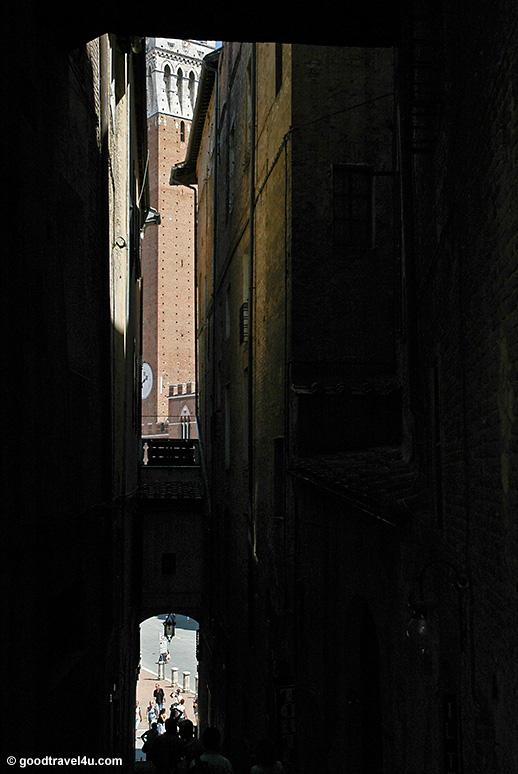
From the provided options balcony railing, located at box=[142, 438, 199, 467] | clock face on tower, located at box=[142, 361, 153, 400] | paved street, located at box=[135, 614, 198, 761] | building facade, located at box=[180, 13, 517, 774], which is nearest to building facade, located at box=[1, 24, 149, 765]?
building facade, located at box=[180, 13, 517, 774]

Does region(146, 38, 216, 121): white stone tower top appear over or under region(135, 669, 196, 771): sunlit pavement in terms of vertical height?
over

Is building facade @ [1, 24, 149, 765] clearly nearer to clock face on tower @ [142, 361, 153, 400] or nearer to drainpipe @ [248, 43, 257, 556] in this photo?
drainpipe @ [248, 43, 257, 556]

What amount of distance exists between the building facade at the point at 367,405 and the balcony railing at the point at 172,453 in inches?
269

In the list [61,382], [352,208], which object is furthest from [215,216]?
[61,382]

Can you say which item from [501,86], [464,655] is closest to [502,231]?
[501,86]

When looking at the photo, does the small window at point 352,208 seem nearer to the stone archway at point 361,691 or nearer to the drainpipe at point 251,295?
the drainpipe at point 251,295

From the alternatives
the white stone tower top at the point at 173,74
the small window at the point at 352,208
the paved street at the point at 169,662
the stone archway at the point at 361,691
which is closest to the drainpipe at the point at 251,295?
the small window at the point at 352,208

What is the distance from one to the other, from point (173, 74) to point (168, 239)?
1027 centimetres

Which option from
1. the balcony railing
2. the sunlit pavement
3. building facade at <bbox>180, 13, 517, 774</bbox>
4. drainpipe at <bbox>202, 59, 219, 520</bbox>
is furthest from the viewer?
the balcony railing

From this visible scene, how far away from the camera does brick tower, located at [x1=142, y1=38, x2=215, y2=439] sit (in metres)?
48.6

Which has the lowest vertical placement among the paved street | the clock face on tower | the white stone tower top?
the paved street

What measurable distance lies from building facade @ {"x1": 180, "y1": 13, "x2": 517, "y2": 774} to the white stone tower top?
32804 mm

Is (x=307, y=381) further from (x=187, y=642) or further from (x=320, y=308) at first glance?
(x=187, y=642)

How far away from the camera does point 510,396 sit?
3.70m
